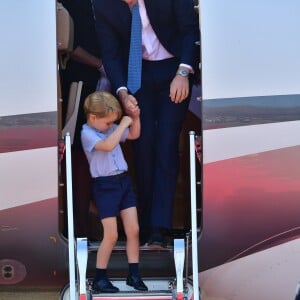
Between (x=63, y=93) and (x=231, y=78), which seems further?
(x=63, y=93)

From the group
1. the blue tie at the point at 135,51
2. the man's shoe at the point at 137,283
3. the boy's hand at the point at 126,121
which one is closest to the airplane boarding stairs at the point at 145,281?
the man's shoe at the point at 137,283

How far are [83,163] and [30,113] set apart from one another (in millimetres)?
577

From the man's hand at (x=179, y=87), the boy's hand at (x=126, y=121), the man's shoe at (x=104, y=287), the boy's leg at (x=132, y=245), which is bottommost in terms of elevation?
the man's shoe at (x=104, y=287)

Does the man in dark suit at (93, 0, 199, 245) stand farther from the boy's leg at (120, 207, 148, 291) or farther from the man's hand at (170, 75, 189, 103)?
the boy's leg at (120, 207, 148, 291)

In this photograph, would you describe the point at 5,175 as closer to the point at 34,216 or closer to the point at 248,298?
the point at 34,216

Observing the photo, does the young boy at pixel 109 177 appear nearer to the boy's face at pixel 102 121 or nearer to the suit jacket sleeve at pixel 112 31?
the boy's face at pixel 102 121

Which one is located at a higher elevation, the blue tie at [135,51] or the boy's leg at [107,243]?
the blue tie at [135,51]

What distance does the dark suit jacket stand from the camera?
4359 millimetres

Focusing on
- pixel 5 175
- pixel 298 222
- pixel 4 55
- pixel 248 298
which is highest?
pixel 4 55

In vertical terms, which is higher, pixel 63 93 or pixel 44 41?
pixel 44 41

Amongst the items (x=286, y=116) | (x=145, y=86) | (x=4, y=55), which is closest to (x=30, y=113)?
(x=4, y=55)

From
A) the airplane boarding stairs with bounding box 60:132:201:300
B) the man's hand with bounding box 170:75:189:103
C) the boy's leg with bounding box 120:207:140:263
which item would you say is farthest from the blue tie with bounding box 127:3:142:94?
the boy's leg with bounding box 120:207:140:263

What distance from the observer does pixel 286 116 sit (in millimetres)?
4137

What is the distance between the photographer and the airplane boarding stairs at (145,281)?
3.99m
